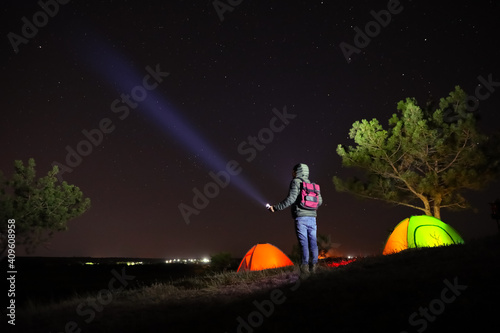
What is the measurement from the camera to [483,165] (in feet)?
56.0

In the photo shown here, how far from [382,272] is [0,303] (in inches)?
636

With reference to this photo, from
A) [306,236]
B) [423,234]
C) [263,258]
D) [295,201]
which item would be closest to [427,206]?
[423,234]

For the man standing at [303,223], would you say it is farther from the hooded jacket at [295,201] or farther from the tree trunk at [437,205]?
the tree trunk at [437,205]

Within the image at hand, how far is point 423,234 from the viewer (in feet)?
38.7

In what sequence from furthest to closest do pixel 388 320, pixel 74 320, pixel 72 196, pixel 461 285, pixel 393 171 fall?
pixel 393 171 → pixel 72 196 → pixel 74 320 → pixel 461 285 → pixel 388 320

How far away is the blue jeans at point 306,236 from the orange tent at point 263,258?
798 cm

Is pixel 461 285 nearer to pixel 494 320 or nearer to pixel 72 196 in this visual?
pixel 494 320

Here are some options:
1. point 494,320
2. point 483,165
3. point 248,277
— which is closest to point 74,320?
point 248,277

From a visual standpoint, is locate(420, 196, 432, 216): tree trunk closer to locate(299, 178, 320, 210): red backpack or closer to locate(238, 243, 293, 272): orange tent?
locate(238, 243, 293, 272): orange tent

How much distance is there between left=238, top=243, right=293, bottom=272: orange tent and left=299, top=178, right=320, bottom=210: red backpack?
27.2 feet

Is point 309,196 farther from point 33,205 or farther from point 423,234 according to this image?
point 33,205

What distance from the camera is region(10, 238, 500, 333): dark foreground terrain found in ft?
11.8

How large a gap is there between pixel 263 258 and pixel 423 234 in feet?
22.4

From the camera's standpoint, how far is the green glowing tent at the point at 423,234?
1160cm
